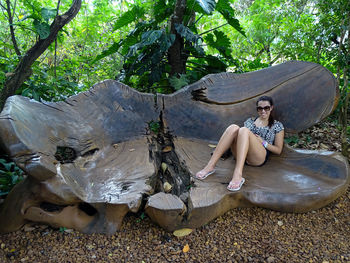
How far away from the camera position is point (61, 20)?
2.44 meters

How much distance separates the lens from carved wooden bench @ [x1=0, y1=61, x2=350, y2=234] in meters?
1.64

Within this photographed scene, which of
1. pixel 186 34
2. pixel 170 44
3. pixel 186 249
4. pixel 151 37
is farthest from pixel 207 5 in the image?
pixel 186 249

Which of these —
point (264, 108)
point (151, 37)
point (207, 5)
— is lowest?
point (264, 108)

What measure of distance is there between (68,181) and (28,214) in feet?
1.06

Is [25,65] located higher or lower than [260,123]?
higher

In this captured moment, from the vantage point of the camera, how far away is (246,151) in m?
2.06

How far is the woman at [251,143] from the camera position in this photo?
202cm

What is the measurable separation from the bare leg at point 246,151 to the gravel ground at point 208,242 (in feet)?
0.97

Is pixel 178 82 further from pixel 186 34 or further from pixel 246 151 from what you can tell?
pixel 246 151

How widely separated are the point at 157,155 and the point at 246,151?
819mm

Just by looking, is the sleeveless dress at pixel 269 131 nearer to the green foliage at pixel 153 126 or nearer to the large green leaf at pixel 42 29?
the green foliage at pixel 153 126

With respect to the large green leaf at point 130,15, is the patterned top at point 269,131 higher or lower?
lower

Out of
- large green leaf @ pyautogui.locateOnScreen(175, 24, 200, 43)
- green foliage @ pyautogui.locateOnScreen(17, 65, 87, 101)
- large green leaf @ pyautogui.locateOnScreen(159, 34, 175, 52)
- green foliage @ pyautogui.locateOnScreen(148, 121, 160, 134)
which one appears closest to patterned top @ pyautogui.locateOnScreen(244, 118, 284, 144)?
green foliage @ pyautogui.locateOnScreen(148, 121, 160, 134)

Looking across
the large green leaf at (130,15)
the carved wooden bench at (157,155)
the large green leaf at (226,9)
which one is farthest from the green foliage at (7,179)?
the large green leaf at (226,9)
